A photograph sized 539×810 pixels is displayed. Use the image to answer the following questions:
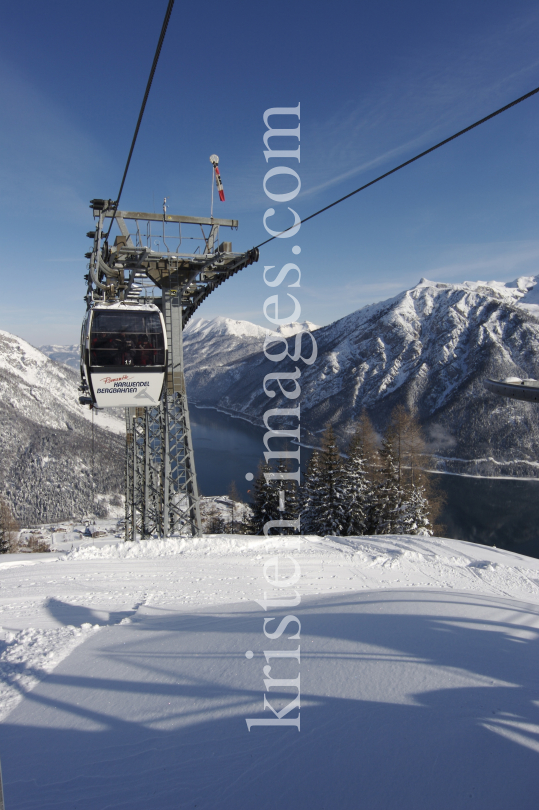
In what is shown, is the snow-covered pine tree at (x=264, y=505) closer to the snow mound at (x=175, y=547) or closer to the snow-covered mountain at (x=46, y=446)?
the snow mound at (x=175, y=547)

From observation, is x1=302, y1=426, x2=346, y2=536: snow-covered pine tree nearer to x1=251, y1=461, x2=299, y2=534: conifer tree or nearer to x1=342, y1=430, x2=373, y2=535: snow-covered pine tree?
x1=342, y1=430, x2=373, y2=535: snow-covered pine tree

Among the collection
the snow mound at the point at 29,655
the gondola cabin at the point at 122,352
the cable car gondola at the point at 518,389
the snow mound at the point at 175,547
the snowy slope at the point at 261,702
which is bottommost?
the snow mound at the point at 175,547

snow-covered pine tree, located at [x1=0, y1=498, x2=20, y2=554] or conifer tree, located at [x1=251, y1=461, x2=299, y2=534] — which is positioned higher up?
conifer tree, located at [x1=251, y1=461, x2=299, y2=534]

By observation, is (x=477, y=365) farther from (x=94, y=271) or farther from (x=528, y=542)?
(x=94, y=271)

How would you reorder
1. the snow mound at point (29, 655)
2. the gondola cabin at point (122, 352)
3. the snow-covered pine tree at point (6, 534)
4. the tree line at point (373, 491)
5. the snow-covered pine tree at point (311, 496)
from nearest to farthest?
the snow mound at point (29, 655) → the gondola cabin at point (122, 352) → the tree line at point (373, 491) → the snow-covered pine tree at point (311, 496) → the snow-covered pine tree at point (6, 534)

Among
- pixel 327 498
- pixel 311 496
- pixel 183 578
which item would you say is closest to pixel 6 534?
pixel 311 496

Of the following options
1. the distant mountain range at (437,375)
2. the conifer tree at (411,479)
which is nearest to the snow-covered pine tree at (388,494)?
the conifer tree at (411,479)

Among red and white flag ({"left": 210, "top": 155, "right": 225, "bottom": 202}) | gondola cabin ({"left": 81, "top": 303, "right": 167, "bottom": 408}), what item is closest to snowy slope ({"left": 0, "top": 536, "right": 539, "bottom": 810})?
gondola cabin ({"left": 81, "top": 303, "right": 167, "bottom": 408})

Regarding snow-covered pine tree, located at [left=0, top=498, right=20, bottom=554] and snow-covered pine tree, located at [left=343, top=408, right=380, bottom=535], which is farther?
snow-covered pine tree, located at [left=0, top=498, right=20, bottom=554]

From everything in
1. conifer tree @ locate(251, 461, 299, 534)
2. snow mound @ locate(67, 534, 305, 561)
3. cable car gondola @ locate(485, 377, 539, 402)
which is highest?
cable car gondola @ locate(485, 377, 539, 402)
